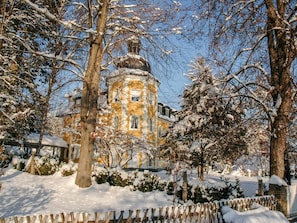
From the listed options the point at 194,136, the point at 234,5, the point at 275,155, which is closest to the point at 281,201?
the point at 275,155

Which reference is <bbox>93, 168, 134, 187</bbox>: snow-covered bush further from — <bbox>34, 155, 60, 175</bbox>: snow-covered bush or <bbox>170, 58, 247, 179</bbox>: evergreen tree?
<bbox>170, 58, 247, 179</bbox>: evergreen tree

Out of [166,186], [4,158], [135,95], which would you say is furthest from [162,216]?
[135,95]

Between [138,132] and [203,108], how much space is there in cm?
1568

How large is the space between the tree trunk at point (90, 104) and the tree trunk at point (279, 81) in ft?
23.3

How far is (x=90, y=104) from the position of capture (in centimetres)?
1322

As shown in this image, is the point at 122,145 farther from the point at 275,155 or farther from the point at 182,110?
the point at 275,155

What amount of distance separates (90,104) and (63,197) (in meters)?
4.30

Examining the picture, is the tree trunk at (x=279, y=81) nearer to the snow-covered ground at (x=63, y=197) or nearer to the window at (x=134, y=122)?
the snow-covered ground at (x=63, y=197)

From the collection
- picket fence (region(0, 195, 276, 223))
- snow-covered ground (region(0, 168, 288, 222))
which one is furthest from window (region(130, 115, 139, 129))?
picket fence (region(0, 195, 276, 223))

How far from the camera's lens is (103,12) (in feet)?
45.4

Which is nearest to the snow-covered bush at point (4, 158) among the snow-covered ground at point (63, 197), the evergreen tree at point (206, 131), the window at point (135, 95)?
the snow-covered ground at point (63, 197)

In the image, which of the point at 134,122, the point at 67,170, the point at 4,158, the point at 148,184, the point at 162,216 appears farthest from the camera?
the point at 134,122

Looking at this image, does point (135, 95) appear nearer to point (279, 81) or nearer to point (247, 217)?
point (279, 81)

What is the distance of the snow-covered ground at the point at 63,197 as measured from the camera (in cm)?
966
